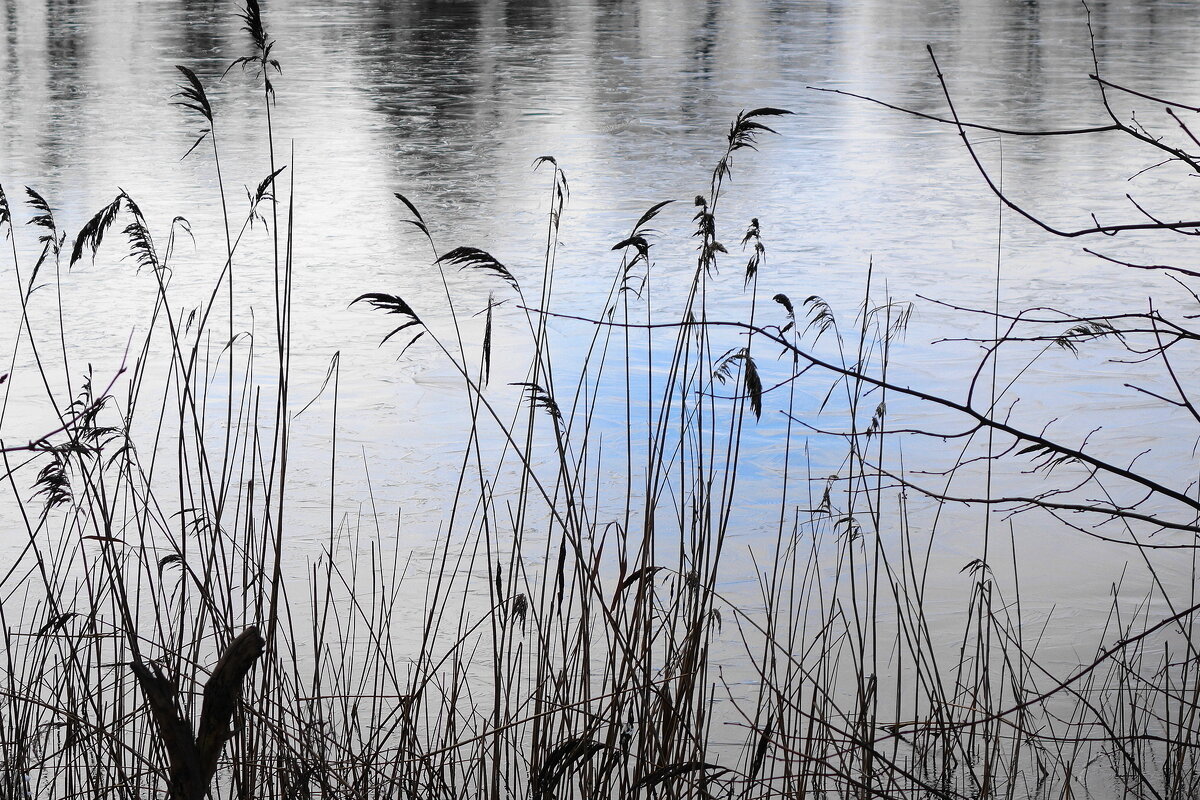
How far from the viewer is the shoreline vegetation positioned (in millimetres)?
1572

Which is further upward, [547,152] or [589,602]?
[547,152]

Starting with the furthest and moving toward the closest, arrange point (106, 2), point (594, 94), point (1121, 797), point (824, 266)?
point (106, 2), point (594, 94), point (824, 266), point (1121, 797)

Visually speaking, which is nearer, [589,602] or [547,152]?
[589,602]

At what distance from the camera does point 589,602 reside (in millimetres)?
1771

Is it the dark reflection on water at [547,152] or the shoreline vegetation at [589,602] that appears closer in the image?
the shoreline vegetation at [589,602]

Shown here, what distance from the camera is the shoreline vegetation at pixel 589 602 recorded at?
1.57 metres

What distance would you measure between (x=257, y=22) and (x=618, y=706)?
0.96m

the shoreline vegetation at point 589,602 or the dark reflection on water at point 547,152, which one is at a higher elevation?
the dark reflection on water at point 547,152

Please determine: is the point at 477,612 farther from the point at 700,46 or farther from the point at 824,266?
the point at 700,46

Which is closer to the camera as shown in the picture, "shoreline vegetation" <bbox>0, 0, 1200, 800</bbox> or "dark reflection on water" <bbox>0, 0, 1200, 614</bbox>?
"shoreline vegetation" <bbox>0, 0, 1200, 800</bbox>

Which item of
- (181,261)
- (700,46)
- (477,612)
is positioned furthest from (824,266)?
(700,46)

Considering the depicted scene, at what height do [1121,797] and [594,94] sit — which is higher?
[594,94]

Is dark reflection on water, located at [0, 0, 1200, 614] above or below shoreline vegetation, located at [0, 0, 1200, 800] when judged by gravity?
above

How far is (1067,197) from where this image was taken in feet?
21.0
